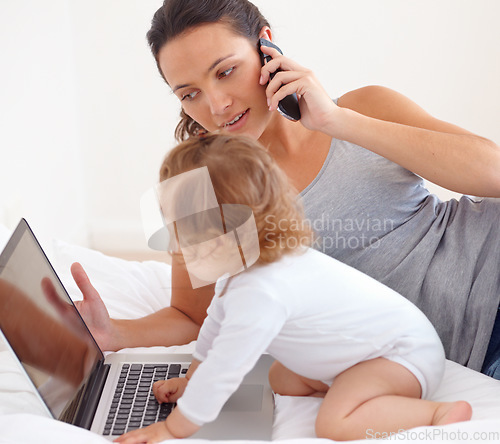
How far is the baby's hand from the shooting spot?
99 centimetres

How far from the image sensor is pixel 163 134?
8.99 ft

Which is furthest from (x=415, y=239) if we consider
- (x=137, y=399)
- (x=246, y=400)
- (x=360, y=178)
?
(x=137, y=399)

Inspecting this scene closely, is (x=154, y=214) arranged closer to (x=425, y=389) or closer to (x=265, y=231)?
(x=265, y=231)

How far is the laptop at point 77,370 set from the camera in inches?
35.5

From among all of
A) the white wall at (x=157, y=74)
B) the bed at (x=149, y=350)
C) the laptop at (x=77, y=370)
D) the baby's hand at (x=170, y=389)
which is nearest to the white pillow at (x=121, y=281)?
the bed at (x=149, y=350)

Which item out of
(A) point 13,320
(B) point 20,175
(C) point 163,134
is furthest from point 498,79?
(A) point 13,320

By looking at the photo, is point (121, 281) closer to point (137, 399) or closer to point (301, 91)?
point (137, 399)

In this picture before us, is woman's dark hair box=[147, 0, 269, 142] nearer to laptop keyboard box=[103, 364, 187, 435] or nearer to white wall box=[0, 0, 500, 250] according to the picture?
laptop keyboard box=[103, 364, 187, 435]

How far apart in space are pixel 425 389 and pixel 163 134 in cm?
199

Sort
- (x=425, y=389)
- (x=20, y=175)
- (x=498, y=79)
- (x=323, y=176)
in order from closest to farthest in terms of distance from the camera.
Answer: (x=425, y=389)
(x=323, y=176)
(x=20, y=175)
(x=498, y=79)

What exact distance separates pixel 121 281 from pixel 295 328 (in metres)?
0.69

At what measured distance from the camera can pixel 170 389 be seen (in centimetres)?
100

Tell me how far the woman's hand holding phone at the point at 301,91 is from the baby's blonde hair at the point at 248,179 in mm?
268

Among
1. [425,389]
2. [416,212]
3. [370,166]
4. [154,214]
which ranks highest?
[154,214]
